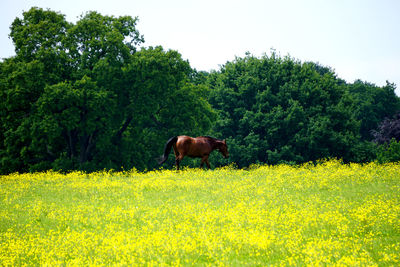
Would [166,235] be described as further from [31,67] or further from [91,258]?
[31,67]

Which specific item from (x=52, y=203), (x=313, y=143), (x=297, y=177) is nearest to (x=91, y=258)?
(x=52, y=203)

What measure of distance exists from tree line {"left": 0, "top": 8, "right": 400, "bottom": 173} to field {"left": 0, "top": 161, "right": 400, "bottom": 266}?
40.3 ft

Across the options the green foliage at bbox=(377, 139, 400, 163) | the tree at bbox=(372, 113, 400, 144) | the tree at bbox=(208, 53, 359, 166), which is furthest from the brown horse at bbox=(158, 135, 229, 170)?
the tree at bbox=(372, 113, 400, 144)

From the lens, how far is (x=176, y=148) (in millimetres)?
25500

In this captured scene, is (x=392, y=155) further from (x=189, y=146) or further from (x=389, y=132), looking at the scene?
(x=389, y=132)

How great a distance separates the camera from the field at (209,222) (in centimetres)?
902

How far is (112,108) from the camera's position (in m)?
32.0

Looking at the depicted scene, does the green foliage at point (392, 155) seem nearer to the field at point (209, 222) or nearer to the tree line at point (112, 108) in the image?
the tree line at point (112, 108)

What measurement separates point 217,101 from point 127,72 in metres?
18.4

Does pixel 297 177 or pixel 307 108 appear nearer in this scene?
pixel 297 177

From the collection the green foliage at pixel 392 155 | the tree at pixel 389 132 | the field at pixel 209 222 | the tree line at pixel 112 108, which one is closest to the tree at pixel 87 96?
the tree line at pixel 112 108

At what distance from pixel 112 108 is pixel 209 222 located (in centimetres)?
2204

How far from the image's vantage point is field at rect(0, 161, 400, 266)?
29.6 ft

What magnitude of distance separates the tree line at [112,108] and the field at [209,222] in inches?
483
